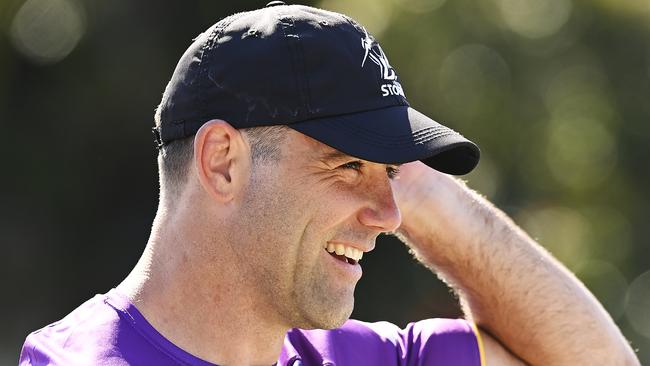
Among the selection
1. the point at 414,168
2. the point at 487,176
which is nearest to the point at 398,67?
the point at 487,176

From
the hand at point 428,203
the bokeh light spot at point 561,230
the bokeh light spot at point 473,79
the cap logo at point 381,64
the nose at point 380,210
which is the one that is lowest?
the bokeh light spot at point 561,230

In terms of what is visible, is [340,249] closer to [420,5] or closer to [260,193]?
[260,193]

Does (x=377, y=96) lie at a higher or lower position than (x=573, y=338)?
higher

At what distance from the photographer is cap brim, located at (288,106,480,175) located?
2.21m

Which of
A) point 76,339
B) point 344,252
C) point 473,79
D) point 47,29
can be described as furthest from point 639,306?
point 76,339

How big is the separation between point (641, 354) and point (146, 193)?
3997 mm

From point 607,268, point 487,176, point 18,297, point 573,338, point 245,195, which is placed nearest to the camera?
point 245,195

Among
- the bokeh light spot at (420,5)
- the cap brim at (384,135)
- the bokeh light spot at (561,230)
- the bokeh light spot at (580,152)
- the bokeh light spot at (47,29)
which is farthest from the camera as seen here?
the bokeh light spot at (580,152)

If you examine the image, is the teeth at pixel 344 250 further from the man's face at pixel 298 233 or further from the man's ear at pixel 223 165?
the man's ear at pixel 223 165

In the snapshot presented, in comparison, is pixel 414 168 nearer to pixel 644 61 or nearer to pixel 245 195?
pixel 245 195

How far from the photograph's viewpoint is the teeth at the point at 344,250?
2341 millimetres

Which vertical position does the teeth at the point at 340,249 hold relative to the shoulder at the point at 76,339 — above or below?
above

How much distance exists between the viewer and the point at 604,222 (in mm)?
8852

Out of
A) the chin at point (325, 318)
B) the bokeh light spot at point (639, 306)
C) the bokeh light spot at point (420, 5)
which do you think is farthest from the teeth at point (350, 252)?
the bokeh light spot at point (639, 306)
